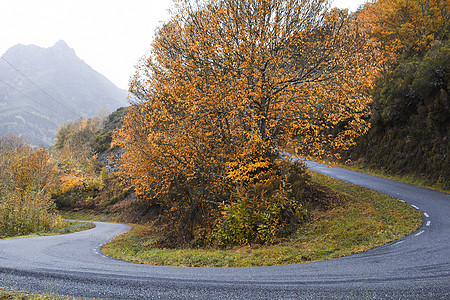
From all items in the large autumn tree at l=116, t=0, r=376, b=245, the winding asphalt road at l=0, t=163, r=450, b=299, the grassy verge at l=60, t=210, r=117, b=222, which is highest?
the large autumn tree at l=116, t=0, r=376, b=245

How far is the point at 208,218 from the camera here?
1212cm

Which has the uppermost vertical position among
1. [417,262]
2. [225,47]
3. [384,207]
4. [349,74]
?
[225,47]

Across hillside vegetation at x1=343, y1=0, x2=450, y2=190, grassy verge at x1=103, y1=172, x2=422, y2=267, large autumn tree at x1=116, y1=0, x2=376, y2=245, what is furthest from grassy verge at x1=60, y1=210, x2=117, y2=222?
hillside vegetation at x1=343, y1=0, x2=450, y2=190

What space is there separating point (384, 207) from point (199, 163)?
760 centimetres

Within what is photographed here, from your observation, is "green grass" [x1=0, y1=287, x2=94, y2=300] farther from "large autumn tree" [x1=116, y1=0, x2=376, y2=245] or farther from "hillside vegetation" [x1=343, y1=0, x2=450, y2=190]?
"hillside vegetation" [x1=343, y1=0, x2=450, y2=190]

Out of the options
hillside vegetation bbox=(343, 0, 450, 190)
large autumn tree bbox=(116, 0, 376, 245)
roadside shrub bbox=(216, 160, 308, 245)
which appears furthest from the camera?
hillside vegetation bbox=(343, 0, 450, 190)

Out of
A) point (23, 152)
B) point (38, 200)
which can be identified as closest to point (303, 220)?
point (38, 200)

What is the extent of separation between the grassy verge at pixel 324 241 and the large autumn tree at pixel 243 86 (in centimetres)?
253

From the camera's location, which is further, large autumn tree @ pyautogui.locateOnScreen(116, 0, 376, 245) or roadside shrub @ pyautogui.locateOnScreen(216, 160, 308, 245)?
large autumn tree @ pyautogui.locateOnScreen(116, 0, 376, 245)

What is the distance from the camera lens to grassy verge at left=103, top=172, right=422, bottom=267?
312 inches

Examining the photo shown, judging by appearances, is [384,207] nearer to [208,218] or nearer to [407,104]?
[208,218]

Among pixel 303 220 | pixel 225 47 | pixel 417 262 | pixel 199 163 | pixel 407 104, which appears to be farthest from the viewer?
pixel 407 104

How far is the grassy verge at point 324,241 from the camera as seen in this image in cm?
792

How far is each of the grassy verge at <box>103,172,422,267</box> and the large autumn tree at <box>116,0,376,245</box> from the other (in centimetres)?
253
